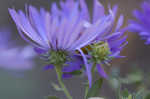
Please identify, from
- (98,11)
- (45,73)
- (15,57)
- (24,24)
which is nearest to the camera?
(24,24)

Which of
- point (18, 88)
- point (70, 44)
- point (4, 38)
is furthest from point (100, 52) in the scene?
point (18, 88)

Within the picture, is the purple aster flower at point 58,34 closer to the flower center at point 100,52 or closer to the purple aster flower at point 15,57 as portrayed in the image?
the flower center at point 100,52

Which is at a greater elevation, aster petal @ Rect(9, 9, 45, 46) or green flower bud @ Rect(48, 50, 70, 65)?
aster petal @ Rect(9, 9, 45, 46)

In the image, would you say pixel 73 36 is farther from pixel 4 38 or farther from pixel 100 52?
pixel 4 38

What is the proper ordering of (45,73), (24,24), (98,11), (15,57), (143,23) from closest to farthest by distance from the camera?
(24,24) < (98,11) < (143,23) < (15,57) < (45,73)

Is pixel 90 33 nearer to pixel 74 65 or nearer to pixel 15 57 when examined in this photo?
pixel 74 65

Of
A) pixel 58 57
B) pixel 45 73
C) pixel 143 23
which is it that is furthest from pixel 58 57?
pixel 45 73

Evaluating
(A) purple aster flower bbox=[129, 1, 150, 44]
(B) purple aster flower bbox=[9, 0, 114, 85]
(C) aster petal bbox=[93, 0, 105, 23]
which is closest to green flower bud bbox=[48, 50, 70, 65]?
(B) purple aster flower bbox=[9, 0, 114, 85]

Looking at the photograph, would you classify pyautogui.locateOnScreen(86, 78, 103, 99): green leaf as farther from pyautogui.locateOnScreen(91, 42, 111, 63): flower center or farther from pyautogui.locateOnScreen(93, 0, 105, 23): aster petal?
pyautogui.locateOnScreen(93, 0, 105, 23): aster petal

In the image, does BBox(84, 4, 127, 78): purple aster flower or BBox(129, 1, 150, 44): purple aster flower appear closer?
BBox(84, 4, 127, 78): purple aster flower
